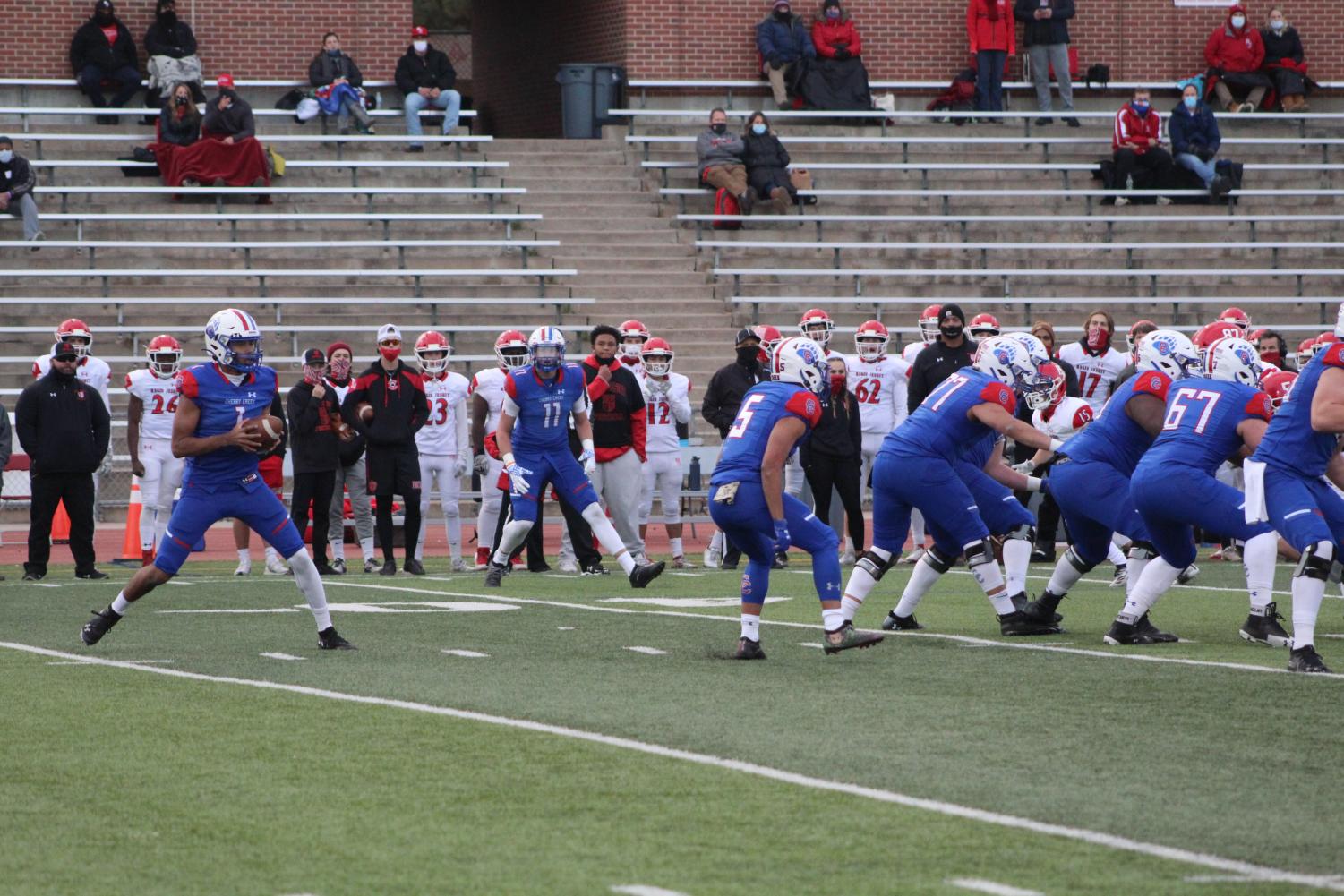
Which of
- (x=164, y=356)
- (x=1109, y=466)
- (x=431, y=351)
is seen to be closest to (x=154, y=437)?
(x=164, y=356)

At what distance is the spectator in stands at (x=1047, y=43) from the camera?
2623 cm

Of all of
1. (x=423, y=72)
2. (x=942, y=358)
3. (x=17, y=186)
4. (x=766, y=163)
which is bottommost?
(x=942, y=358)

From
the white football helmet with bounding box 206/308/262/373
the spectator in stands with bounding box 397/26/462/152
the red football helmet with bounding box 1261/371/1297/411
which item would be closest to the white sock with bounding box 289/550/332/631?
the white football helmet with bounding box 206/308/262/373

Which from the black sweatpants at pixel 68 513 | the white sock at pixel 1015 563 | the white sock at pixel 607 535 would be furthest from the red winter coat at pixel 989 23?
the white sock at pixel 1015 563

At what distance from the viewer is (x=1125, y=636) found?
33.8 ft

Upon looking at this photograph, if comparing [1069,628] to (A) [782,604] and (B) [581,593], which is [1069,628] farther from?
(B) [581,593]

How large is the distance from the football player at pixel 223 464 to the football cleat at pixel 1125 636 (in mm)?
4017

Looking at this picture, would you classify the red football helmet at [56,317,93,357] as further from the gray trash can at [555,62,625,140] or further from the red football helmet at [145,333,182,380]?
the gray trash can at [555,62,625,140]

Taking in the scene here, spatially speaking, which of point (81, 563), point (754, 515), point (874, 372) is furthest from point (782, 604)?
point (81, 563)

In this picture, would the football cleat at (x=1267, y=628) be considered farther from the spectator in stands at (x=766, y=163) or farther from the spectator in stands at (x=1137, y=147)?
the spectator in stands at (x=1137, y=147)

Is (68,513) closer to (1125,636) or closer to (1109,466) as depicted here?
(1109,466)

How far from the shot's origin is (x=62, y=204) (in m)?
22.9

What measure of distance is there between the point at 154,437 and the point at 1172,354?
8.89m

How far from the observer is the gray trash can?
26312mm
